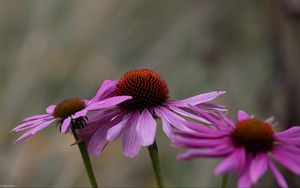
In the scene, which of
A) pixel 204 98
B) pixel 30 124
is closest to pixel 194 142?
pixel 204 98

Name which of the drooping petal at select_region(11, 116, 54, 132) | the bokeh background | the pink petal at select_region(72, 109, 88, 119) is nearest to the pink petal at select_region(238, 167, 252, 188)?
the pink petal at select_region(72, 109, 88, 119)

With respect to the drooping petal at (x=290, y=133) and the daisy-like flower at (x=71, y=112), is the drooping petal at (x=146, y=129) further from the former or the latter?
the drooping petal at (x=290, y=133)

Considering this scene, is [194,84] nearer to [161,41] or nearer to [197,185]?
[161,41]

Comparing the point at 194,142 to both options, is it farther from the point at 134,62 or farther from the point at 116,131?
the point at 134,62

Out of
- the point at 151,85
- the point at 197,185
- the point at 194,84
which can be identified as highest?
the point at 151,85

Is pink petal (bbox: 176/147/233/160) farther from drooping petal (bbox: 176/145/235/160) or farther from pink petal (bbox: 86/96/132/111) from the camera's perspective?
pink petal (bbox: 86/96/132/111)

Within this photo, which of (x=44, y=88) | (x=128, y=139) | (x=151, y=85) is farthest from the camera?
(x=44, y=88)

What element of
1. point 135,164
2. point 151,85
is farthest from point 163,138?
point 151,85
